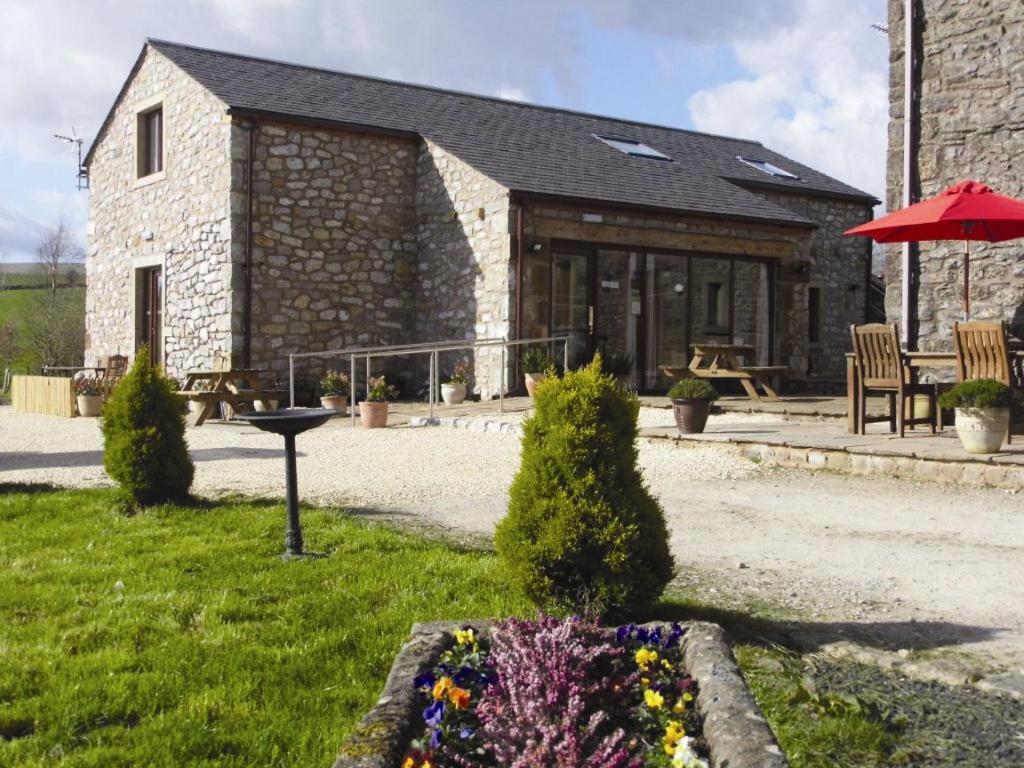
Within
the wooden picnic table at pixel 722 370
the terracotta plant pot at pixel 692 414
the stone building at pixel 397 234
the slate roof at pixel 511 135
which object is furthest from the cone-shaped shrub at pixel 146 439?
the slate roof at pixel 511 135

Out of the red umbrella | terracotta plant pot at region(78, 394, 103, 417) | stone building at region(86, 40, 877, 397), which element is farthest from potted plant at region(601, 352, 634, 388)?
terracotta plant pot at region(78, 394, 103, 417)

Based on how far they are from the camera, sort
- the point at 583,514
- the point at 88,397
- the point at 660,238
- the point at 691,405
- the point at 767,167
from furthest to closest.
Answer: the point at 767,167
the point at 660,238
the point at 88,397
the point at 691,405
the point at 583,514

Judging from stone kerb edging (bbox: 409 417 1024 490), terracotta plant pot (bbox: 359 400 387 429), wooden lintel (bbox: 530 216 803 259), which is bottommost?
stone kerb edging (bbox: 409 417 1024 490)

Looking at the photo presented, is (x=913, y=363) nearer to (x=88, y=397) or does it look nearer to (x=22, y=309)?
(x=88, y=397)

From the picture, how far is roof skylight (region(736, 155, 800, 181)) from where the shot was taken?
70.3ft

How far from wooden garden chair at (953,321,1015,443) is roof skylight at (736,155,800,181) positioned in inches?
518

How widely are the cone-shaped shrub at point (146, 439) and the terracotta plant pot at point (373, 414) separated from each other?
18.1ft

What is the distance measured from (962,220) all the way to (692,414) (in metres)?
3.10

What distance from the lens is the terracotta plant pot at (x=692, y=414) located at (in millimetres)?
9969

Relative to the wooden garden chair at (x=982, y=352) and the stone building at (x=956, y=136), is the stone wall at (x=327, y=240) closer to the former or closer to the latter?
the stone building at (x=956, y=136)

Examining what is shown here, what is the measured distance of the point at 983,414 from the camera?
7707mm

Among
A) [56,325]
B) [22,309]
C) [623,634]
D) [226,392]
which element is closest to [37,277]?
[22,309]

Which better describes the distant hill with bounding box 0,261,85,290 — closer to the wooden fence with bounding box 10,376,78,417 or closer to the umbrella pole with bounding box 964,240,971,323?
the wooden fence with bounding box 10,376,78,417

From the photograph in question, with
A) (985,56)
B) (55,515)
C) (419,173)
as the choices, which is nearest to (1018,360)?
(985,56)
